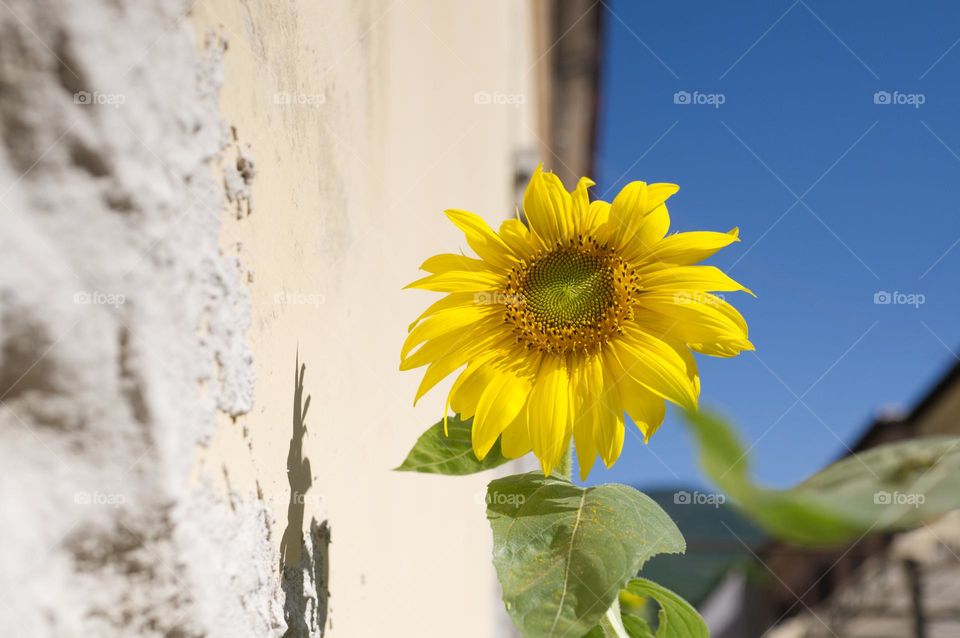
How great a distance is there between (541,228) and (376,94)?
1.77 ft

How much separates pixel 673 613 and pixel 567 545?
22 cm

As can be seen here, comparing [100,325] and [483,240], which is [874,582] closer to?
[483,240]

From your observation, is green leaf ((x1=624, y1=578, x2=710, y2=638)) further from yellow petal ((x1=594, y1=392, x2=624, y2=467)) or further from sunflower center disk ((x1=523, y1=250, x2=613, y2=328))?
sunflower center disk ((x1=523, y1=250, x2=613, y2=328))

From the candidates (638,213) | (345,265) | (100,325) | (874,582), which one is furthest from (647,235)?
(874,582)

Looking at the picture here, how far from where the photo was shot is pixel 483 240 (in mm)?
805

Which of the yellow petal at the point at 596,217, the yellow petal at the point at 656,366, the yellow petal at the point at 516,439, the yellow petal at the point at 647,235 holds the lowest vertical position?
Answer: the yellow petal at the point at 516,439

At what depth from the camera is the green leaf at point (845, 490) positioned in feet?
0.76

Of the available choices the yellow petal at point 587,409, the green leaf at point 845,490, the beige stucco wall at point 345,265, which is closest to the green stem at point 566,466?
the yellow petal at point 587,409

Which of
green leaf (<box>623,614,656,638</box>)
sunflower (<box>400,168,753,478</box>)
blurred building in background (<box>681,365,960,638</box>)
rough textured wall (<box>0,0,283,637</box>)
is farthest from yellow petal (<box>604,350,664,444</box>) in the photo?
blurred building in background (<box>681,365,960,638</box>)

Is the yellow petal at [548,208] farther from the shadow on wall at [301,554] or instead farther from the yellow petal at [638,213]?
the shadow on wall at [301,554]

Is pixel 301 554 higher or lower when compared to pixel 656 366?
lower

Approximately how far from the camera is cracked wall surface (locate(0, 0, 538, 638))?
399mm

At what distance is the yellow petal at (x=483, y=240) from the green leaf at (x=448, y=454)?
6.3 inches

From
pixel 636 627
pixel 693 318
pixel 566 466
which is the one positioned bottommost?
pixel 636 627
